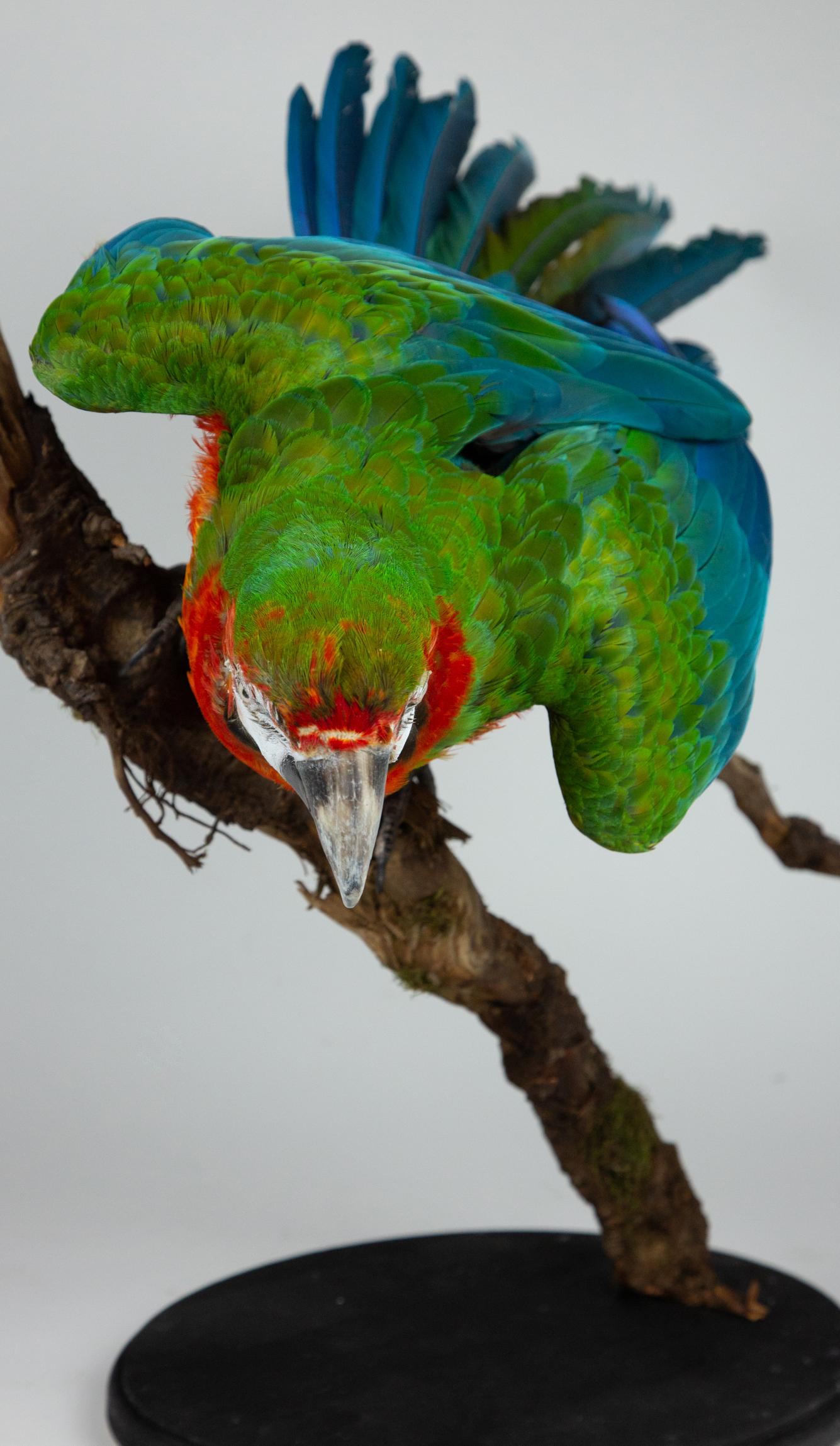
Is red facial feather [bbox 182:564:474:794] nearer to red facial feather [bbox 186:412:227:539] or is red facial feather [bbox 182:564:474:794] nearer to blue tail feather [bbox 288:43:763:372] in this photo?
red facial feather [bbox 186:412:227:539]

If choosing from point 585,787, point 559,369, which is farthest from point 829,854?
point 559,369

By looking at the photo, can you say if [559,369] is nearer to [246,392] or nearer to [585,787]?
[246,392]

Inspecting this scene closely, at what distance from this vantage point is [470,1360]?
7.79 feet

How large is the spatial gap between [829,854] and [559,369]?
44.1 inches

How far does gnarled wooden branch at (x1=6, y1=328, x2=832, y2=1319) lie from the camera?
205 cm

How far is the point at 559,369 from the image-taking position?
1.95 metres

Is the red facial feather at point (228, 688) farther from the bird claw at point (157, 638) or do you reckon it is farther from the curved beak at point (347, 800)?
the bird claw at point (157, 638)

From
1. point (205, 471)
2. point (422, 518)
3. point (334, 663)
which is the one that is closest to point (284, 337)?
point (205, 471)

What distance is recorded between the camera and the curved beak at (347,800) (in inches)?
60.4

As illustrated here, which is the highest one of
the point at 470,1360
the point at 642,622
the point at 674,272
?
the point at 674,272

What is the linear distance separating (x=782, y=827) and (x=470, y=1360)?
3.33 ft

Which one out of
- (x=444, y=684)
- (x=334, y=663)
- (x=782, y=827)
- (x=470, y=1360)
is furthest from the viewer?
(x=782, y=827)

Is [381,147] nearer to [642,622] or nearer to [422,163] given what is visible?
[422,163]

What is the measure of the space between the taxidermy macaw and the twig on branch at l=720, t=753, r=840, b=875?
0.48 metres
